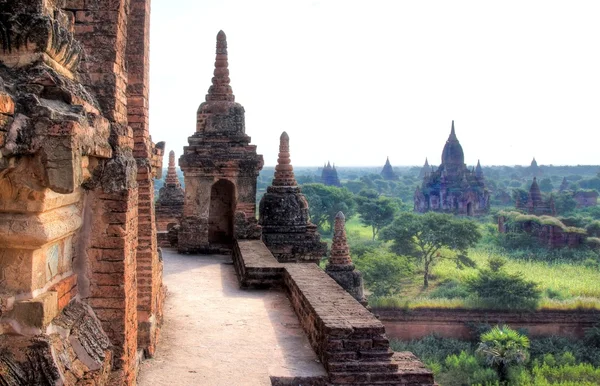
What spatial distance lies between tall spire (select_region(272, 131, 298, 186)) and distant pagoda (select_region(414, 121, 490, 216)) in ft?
153

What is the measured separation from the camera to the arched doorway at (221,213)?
12.9m

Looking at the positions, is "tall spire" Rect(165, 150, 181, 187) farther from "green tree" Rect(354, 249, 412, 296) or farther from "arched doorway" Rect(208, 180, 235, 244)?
"green tree" Rect(354, 249, 412, 296)

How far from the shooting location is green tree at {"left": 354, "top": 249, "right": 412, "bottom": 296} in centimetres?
2871

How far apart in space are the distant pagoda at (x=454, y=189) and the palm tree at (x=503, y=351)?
37879 mm

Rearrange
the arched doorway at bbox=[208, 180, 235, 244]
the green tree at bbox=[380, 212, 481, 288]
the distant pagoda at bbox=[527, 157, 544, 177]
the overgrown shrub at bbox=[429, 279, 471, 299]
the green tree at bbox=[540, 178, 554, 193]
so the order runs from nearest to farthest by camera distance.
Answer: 1. the arched doorway at bbox=[208, 180, 235, 244]
2. the overgrown shrub at bbox=[429, 279, 471, 299]
3. the green tree at bbox=[380, 212, 481, 288]
4. the green tree at bbox=[540, 178, 554, 193]
5. the distant pagoda at bbox=[527, 157, 544, 177]

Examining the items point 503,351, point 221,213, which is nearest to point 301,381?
point 221,213

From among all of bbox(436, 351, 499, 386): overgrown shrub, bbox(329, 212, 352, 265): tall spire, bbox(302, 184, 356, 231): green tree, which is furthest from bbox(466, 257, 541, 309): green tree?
bbox(302, 184, 356, 231): green tree

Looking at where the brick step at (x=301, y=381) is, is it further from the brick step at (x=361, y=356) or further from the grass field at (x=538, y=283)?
the grass field at (x=538, y=283)

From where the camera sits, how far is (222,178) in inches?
474

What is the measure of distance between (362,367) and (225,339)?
5.42 feet

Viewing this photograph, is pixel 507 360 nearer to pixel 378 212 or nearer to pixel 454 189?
pixel 378 212

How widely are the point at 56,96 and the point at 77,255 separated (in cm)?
102

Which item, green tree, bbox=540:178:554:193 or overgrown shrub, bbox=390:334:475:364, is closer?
overgrown shrub, bbox=390:334:475:364

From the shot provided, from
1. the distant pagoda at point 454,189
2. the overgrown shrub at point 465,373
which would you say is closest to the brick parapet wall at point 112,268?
the overgrown shrub at point 465,373
